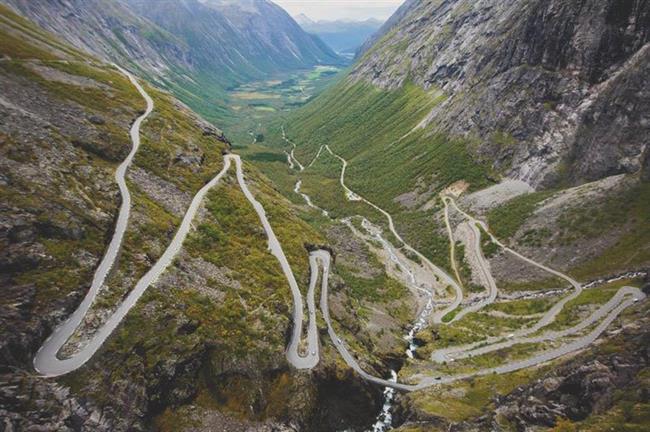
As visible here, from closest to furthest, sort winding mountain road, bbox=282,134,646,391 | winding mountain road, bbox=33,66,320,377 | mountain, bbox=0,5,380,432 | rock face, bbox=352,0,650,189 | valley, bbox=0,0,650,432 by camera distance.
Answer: mountain, bbox=0,5,380,432
winding mountain road, bbox=33,66,320,377
valley, bbox=0,0,650,432
winding mountain road, bbox=282,134,646,391
rock face, bbox=352,0,650,189

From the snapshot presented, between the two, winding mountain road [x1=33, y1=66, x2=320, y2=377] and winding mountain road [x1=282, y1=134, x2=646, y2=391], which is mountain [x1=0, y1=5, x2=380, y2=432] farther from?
winding mountain road [x1=282, y1=134, x2=646, y2=391]

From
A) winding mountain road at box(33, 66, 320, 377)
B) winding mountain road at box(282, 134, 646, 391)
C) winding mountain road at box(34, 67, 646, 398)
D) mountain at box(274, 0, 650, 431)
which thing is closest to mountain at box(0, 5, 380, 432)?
winding mountain road at box(33, 66, 320, 377)

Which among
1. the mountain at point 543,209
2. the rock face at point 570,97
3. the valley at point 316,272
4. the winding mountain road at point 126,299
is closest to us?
the winding mountain road at point 126,299

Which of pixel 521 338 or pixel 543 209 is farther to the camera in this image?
pixel 543 209

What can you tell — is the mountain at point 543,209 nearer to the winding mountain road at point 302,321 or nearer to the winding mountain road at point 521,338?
the winding mountain road at point 521,338

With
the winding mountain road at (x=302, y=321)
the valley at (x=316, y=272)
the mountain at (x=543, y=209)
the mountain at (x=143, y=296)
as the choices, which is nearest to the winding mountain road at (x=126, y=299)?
the winding mountain road at (x=302, y=321)

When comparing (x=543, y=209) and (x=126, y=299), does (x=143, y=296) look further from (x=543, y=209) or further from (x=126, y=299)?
(x=543, y=209)

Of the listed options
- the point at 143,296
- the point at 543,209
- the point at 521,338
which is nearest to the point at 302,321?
the point at 143,296

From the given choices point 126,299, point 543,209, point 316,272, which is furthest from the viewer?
point 543,209

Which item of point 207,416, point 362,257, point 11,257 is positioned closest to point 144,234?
point 11,257

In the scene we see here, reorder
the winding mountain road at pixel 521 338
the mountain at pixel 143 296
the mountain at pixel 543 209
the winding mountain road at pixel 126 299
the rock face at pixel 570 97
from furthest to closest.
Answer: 1. the rock face at pixel 570 97
2. the winding mountain road at pixel 521 338
3. the mountain at pixel 543 209
4. the winding mountain road at pixel 126 299
5. the mountain at pixel 143 296
